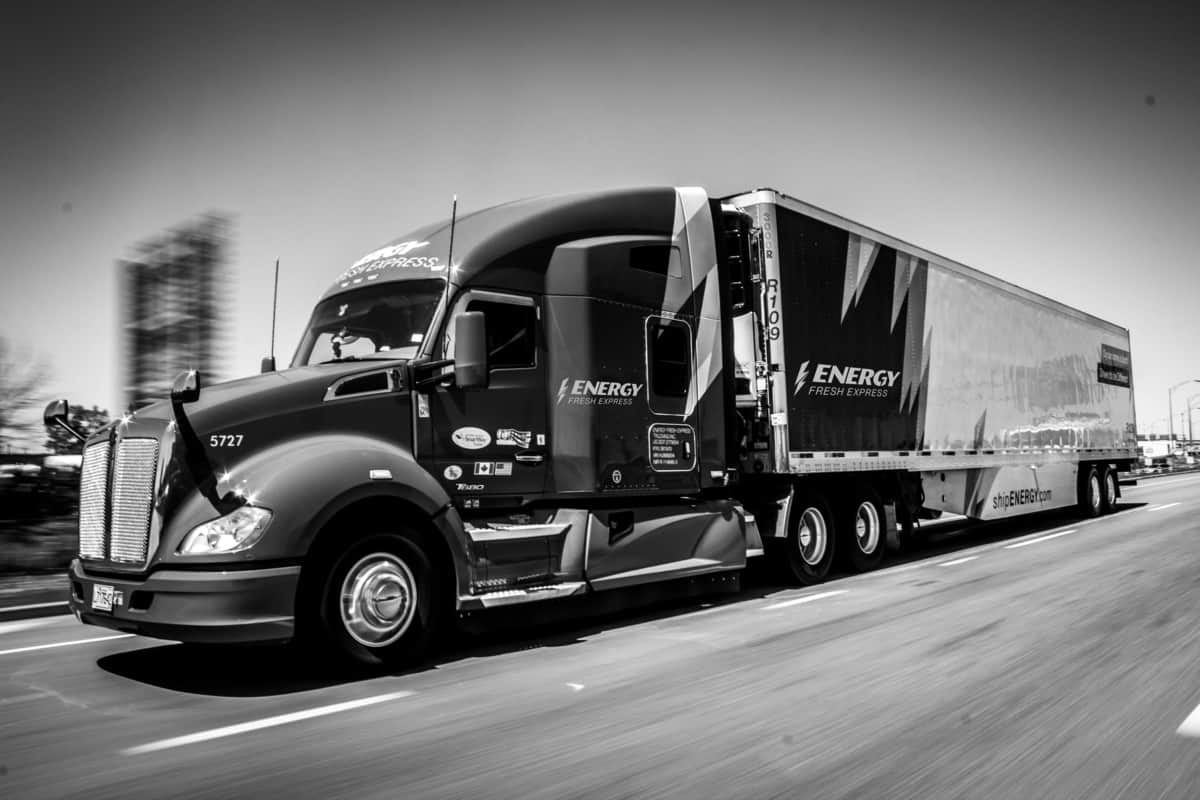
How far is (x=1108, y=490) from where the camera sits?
63.2 feet

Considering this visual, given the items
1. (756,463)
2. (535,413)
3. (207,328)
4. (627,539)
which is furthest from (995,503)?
(207,328)

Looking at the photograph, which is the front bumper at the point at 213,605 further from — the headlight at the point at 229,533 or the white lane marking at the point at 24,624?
the white lane marking at the point at 24,624

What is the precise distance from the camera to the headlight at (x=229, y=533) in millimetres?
5301

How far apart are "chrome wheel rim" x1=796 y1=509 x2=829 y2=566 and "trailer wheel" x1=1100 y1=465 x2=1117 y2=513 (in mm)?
11538

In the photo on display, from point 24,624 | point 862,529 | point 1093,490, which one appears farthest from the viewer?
point 1093,490

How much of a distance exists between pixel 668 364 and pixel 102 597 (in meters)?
4.79

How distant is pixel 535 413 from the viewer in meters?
7.16

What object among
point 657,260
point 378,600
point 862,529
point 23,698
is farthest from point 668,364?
point 23,698

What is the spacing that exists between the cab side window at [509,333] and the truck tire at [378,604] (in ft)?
5.34

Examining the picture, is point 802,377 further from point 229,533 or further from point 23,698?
point 23,698

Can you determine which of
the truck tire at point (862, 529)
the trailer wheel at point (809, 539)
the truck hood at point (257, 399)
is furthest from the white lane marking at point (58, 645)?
the truck tire at point (862, 529)

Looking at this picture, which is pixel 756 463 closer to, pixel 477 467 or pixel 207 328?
pixel 477 467

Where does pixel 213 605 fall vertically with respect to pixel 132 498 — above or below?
below

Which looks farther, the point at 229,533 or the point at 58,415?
the point at 58,415
